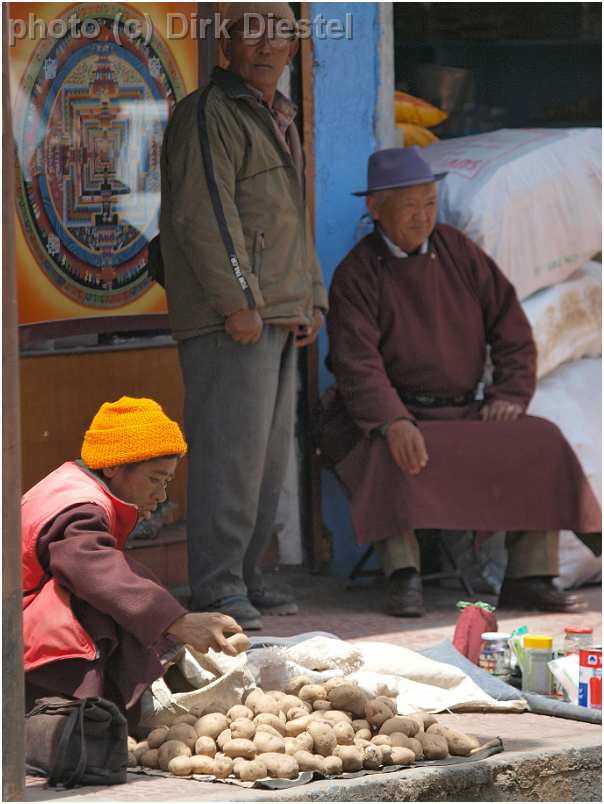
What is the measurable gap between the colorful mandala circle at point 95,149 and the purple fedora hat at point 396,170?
0.83 metres

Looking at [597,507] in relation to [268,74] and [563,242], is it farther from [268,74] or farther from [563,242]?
[268,74]

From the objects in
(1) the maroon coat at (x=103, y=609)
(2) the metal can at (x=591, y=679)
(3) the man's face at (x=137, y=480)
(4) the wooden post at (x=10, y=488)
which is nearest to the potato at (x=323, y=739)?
(1) the maroon coat at (x=103, y=609)

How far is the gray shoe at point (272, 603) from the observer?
22.4 ft

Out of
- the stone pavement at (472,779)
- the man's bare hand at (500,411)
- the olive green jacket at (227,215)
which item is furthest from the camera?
the man's bare hand at (500,411)

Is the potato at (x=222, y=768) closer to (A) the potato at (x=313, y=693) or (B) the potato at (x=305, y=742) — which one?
(B) the potato at (x=305, y=742)

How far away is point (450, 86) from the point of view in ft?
30.0

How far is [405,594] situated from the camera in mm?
6965

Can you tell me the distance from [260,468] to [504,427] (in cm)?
112

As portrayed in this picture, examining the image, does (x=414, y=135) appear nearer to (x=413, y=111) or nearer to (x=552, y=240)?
(x=413, y=111)

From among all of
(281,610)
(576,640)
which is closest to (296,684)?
(576,640)

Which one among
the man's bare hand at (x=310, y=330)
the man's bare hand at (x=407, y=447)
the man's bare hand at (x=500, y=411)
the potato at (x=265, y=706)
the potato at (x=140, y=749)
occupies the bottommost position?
the potato at (x=140, y=749)

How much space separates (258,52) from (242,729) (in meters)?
2.85

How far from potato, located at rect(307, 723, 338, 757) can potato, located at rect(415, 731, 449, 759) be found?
0.25 metres

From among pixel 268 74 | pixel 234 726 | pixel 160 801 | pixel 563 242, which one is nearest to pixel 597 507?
pixel 563 242
